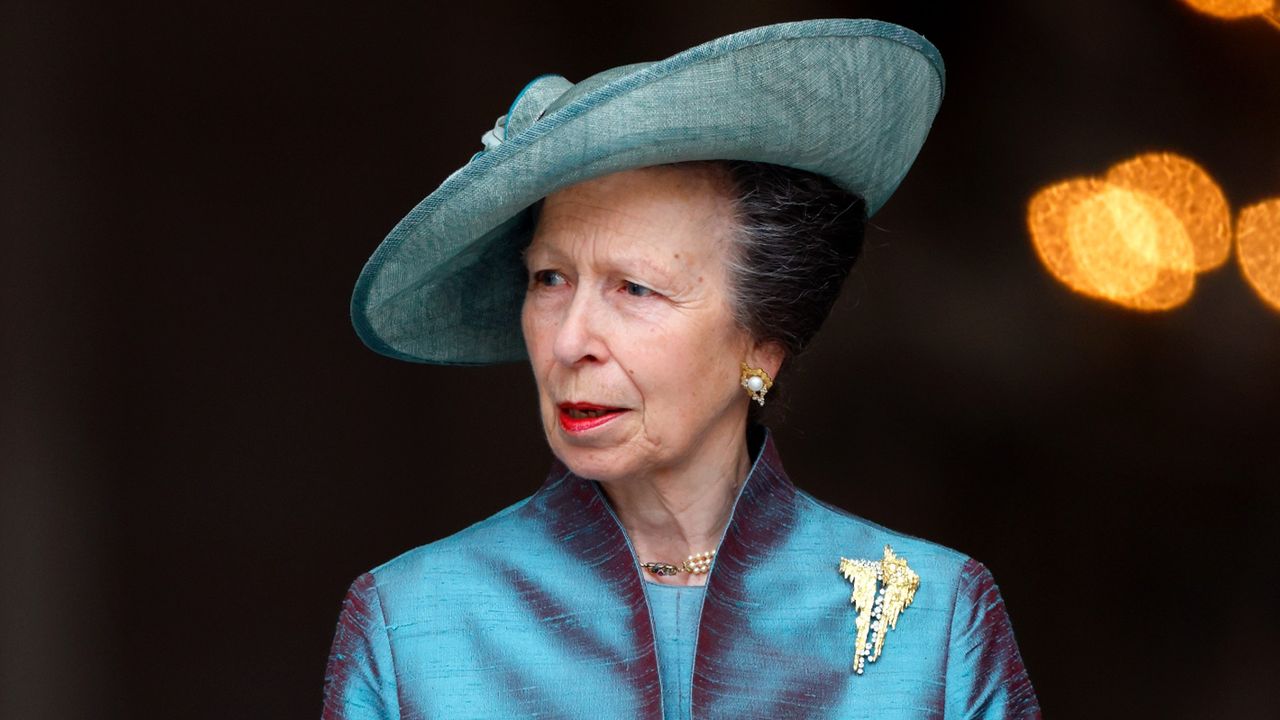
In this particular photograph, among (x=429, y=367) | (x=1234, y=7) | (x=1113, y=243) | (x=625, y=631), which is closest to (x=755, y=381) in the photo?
(x=625, y=631)

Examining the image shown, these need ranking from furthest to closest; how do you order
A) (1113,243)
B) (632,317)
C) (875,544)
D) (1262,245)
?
(1113,243)
(1262,245)
(875,544)
(632,317)

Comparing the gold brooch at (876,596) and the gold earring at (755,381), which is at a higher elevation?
the gold earring at (755,381)

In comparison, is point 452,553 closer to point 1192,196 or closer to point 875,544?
point 875,544

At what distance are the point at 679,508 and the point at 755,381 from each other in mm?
214

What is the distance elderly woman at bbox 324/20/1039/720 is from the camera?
1990mm

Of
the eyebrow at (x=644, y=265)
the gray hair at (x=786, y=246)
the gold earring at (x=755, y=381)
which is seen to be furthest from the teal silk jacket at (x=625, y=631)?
the eyebrow at (x=644, y=265)

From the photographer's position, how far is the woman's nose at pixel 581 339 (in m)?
2.02

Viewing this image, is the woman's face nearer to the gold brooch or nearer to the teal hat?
the teal hat

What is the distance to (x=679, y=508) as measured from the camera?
2.22 metres

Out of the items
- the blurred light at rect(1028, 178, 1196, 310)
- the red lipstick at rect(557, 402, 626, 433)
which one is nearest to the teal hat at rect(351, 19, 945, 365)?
the red lipstick at rect(557, 402, 626, 433)

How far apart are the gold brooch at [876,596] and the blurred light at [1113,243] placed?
8.29ft

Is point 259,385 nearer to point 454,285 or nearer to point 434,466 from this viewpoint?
point 434,466

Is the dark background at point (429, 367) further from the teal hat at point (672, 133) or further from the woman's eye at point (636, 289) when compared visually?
the woman's eye at point (636, 289)

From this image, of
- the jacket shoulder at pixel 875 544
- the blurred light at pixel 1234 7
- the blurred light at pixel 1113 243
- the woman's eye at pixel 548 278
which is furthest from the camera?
the blurred light at pixel 1113 243
